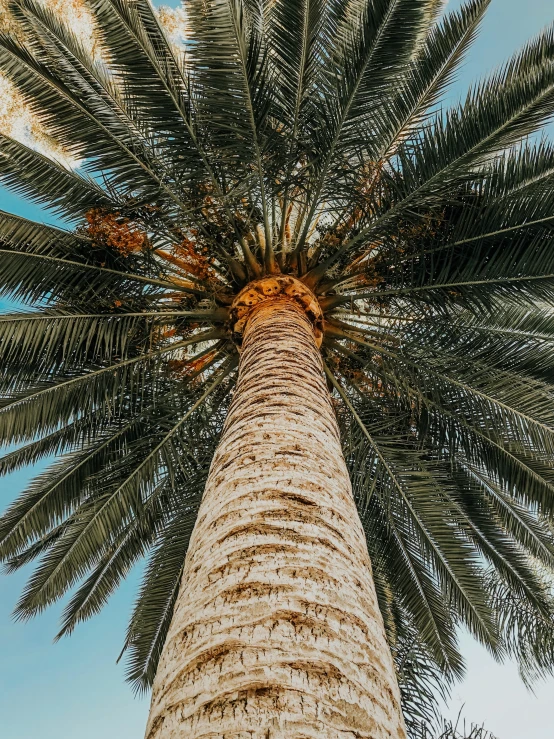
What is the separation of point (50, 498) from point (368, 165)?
4.85 m

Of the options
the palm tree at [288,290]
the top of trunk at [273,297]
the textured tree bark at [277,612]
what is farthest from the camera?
the top of trunk at [273,297]

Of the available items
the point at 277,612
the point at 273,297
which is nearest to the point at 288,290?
the point at 273,297

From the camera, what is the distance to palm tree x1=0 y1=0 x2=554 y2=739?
5.11 m

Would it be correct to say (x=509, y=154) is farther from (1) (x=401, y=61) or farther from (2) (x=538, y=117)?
(1) (x=401, y=61)

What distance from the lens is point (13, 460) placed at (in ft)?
23.9

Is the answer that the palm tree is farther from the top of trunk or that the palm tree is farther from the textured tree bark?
the textured tree bark

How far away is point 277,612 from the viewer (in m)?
1.66

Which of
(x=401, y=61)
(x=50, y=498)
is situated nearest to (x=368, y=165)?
(x=401, y=61)

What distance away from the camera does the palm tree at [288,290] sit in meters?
5.11

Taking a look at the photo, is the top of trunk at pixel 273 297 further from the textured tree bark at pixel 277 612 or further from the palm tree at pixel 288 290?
the textured tree bark at pixel 277 612

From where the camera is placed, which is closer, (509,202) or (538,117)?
(538,117)

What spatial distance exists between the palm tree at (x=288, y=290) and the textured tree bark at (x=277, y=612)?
0.92 m

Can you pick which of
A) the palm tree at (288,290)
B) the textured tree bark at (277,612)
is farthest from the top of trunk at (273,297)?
the textured tree bark at (277,612)

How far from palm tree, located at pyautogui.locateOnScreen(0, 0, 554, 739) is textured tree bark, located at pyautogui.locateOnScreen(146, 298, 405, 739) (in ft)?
3.02
